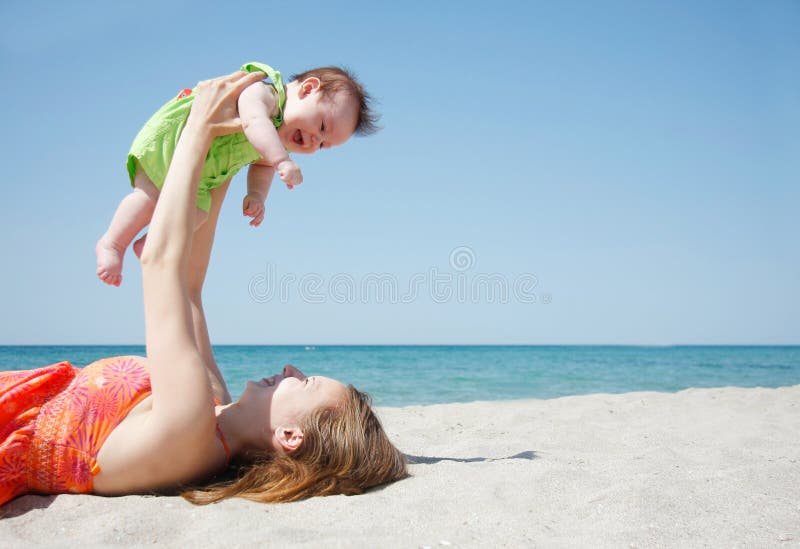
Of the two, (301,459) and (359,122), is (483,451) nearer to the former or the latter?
(301,459)

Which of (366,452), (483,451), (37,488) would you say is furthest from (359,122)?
(37,488)

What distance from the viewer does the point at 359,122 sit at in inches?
142

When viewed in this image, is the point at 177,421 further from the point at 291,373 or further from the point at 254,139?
the point at 254,139

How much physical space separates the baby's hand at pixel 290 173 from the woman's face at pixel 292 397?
Answer: 0.87 m

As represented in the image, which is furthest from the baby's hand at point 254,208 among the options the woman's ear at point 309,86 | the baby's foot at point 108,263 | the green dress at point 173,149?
the baby's foot at point 108,263

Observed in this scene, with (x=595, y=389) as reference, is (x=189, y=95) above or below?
above

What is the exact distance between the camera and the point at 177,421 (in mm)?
2268

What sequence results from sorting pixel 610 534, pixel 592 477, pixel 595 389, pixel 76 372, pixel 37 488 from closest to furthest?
pixel 610 534 → pixel 37 488 → pixel 76 372 → pixel 592 477 → pixel 595 389

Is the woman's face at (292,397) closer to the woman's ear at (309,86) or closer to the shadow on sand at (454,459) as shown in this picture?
the shadow on sand at (454,459)

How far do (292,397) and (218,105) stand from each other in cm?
139

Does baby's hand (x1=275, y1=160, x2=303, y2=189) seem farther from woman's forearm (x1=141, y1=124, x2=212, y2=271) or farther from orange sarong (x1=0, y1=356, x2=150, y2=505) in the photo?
orange sarong (x1=0, y1=356, x2=150, y2=505)

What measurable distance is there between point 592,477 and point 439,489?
759mm

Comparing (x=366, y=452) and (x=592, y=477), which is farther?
(x=592, y=477)

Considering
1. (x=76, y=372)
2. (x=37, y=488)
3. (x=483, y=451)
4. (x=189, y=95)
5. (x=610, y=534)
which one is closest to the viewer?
(x=610, y=534)
